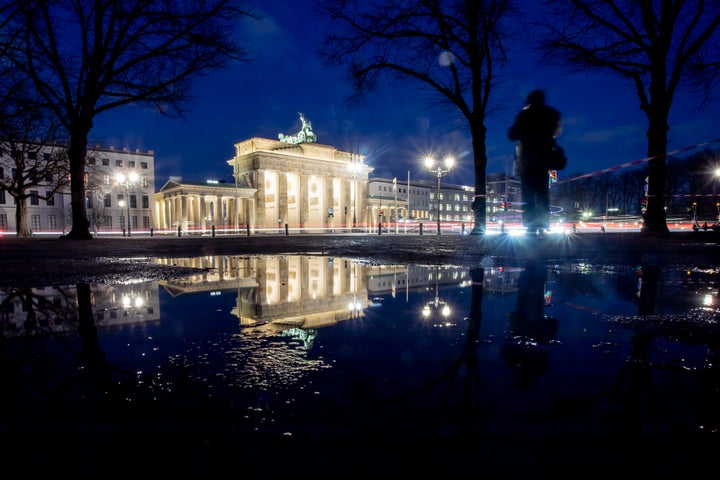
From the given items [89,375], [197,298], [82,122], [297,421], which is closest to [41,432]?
[89,375]

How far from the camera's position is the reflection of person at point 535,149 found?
22.3 ft

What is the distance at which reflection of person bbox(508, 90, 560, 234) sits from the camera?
22.3 ft

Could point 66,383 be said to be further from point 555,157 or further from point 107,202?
point 107,202

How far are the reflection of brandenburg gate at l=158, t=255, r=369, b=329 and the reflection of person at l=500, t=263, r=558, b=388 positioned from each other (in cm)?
88

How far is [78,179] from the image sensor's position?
13172 mm

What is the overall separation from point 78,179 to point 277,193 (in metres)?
43.8

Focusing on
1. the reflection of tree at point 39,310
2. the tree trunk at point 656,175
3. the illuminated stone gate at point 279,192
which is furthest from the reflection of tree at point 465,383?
the illuminated stone gate at point 279,192

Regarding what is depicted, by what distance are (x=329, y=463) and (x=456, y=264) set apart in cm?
446

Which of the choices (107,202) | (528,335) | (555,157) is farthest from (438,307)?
(107,202)

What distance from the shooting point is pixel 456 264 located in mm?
5031

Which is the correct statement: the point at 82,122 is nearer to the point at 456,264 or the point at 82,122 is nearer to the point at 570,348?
the point at 456,264

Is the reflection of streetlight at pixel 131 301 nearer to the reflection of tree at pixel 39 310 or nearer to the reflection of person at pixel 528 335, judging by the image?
the reflection of tree at pixel 39 310

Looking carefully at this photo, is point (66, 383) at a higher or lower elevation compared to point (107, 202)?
lower

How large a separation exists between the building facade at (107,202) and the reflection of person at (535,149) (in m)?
57.3
